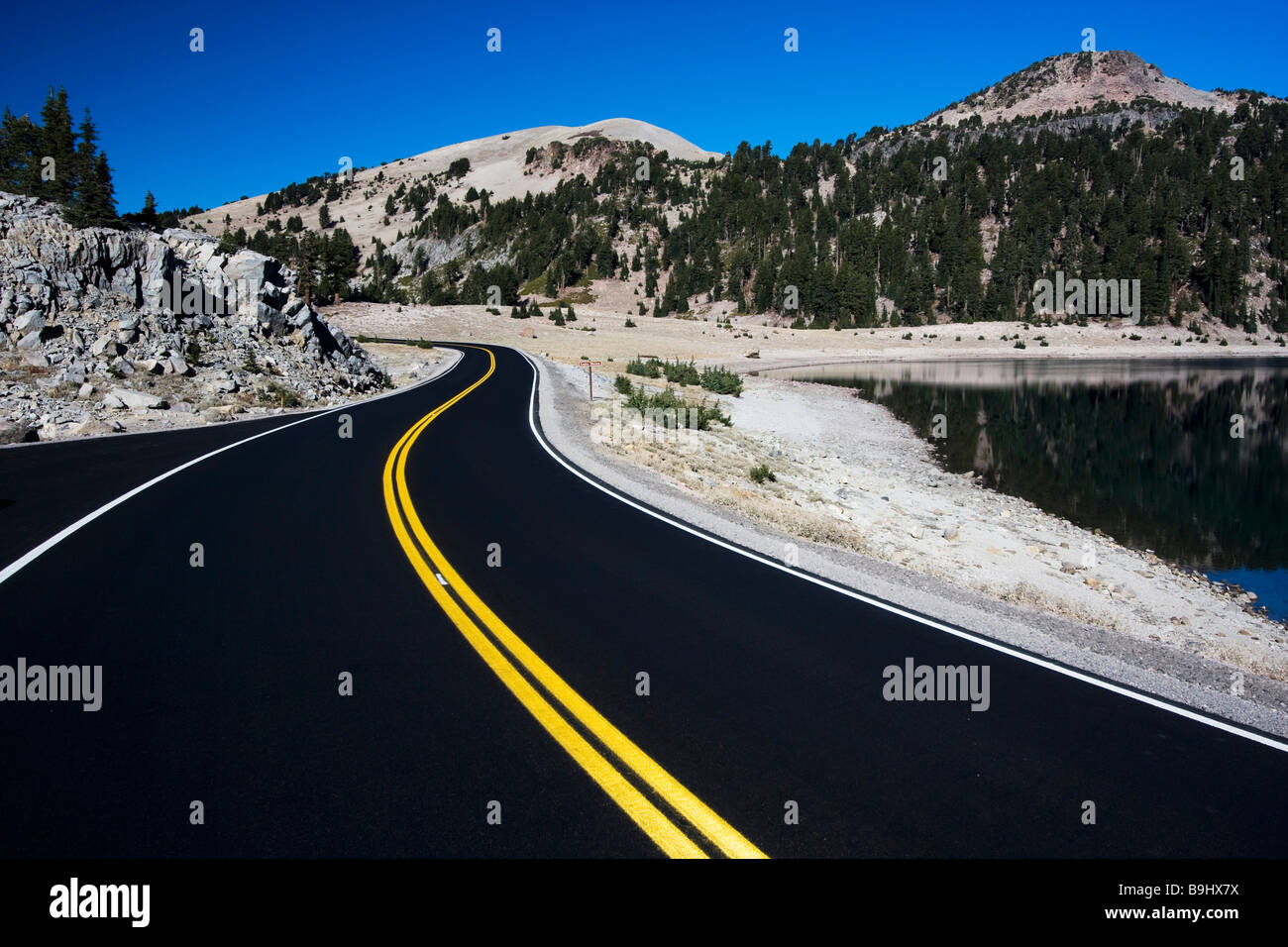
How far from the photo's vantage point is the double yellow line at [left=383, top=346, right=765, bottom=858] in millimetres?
3547

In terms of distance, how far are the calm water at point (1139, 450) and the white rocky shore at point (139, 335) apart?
79.5 ft

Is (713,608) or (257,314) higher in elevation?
(257,314)

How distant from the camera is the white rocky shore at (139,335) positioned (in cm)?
2108

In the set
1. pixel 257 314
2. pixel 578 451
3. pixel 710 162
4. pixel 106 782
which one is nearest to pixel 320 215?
pixel 710 162

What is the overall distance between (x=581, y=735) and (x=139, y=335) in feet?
89.3

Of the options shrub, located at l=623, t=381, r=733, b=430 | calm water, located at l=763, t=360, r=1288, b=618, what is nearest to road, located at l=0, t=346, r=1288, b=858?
calm water, located at l=763, t=360, r=1288, b=618

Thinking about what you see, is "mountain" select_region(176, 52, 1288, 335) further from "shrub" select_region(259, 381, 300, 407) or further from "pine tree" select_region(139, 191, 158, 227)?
"shrub" select_region(259, 381, 300, 407)
